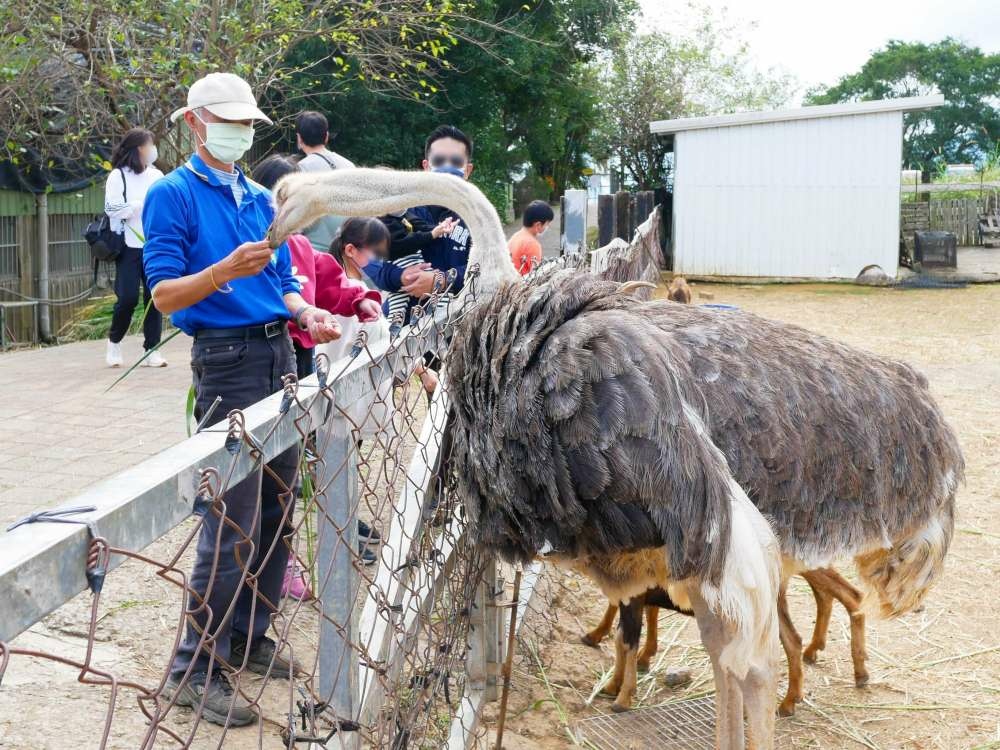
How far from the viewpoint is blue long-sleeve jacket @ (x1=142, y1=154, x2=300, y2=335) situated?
10.2ft

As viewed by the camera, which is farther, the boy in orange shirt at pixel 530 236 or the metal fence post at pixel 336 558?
the boy in orange shirt at pixel 530 236

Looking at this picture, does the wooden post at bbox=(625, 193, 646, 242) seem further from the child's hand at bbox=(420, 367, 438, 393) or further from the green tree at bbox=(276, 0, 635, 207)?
the child's hand at bbox=(420, 367, 438, 393)

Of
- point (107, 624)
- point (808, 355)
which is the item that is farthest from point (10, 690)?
point (808, 355)

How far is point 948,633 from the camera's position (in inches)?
172

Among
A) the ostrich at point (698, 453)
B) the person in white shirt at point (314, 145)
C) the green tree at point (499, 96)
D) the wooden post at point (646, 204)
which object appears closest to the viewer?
the ostrich at point (698, 453)

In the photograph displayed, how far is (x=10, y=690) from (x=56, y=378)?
508 cm

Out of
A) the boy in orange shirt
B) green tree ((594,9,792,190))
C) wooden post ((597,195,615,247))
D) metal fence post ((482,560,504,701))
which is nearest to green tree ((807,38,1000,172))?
green tree ((594,9,792,190))

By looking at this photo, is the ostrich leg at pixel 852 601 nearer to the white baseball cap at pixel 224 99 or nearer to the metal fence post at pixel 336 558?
the metal fence post at pixel 336 558

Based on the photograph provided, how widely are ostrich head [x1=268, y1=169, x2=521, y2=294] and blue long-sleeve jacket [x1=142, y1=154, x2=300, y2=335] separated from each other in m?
0.16

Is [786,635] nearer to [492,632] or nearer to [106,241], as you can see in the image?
[492,632]

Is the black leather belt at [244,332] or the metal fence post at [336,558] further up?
the black leather belt at [244,332]

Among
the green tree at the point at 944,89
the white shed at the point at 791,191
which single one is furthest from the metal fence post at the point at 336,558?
the green tree at the point at 944,89

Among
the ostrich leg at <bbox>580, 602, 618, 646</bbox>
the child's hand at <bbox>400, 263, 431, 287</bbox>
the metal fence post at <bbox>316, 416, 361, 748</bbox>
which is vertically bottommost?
the ostrich leg at <bbox>580, 602, 618, 646</bbox>

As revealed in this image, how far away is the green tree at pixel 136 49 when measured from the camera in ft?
28.6
